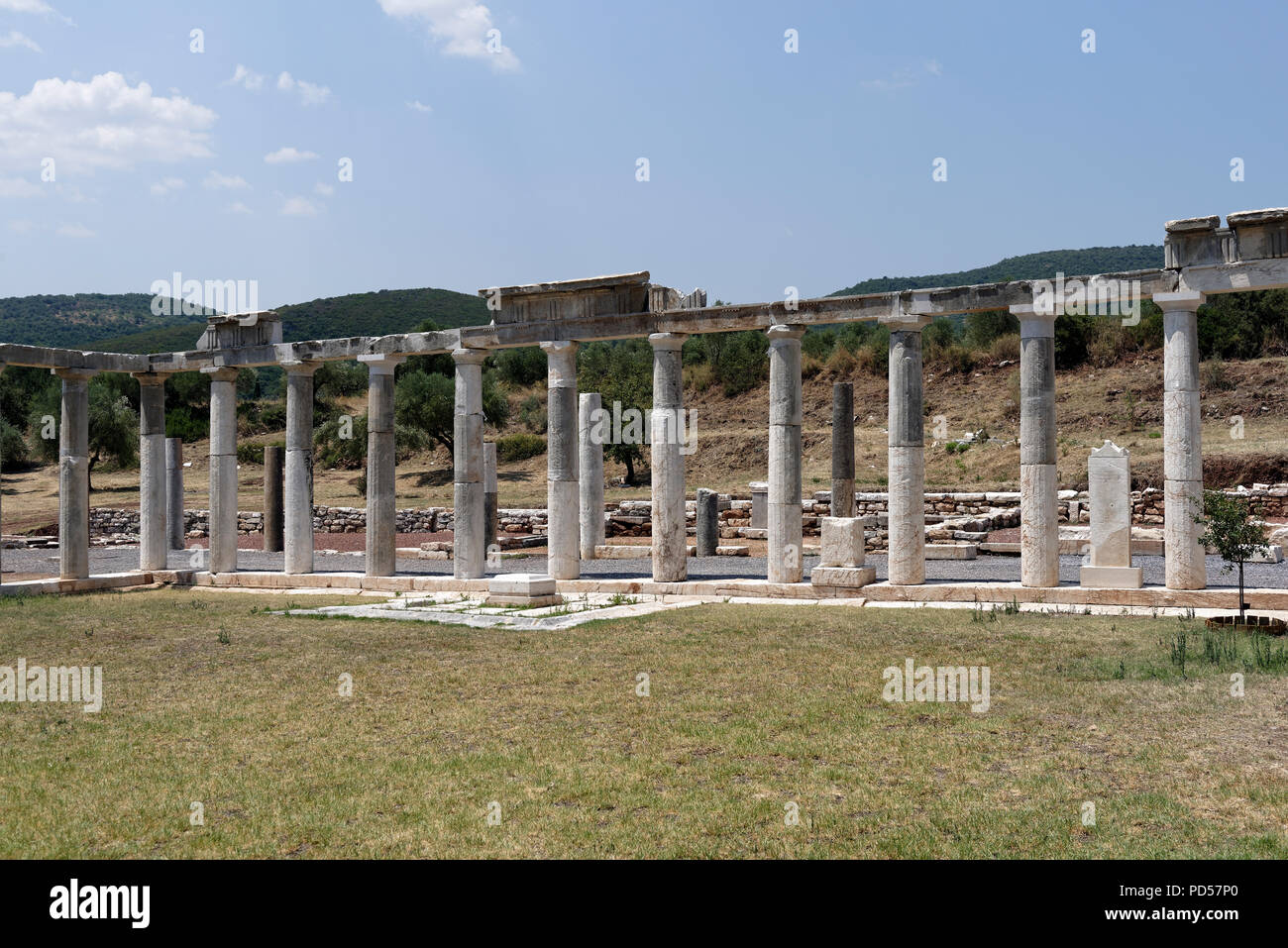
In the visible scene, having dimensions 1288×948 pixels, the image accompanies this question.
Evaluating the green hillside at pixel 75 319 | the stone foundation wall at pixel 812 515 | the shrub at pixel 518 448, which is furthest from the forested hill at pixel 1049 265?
the green hillside at pixel 75 319

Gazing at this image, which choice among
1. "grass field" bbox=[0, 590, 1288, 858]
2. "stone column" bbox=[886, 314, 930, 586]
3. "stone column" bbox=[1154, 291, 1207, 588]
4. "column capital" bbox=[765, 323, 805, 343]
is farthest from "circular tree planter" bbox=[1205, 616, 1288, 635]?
"column capital" bbox=[765, 323, 805, 343]

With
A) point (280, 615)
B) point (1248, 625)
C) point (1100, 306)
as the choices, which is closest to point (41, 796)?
point (280, 615)

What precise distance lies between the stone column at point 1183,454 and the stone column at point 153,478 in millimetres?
19621

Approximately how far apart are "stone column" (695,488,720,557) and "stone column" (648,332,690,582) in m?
7.42

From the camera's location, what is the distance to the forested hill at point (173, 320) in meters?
105

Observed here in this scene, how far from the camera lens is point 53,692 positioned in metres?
12.0

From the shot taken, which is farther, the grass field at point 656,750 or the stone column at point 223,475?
the stone column at point 223,475

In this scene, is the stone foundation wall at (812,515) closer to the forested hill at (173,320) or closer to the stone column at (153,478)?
the stone column at (153,478)

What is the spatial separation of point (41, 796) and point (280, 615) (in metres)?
10.4

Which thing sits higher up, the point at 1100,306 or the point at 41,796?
the point at 1100,306

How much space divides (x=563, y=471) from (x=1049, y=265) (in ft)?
279

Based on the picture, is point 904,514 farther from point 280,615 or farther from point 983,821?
point 983,821

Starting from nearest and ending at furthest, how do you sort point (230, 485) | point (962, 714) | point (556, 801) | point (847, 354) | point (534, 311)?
1. point (556, 801)
2. point (962, 714)
3. point (534, 311)
4. point (230, 485)
5. point (847, 354)

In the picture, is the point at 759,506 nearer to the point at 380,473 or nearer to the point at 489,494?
the point at 489,494
